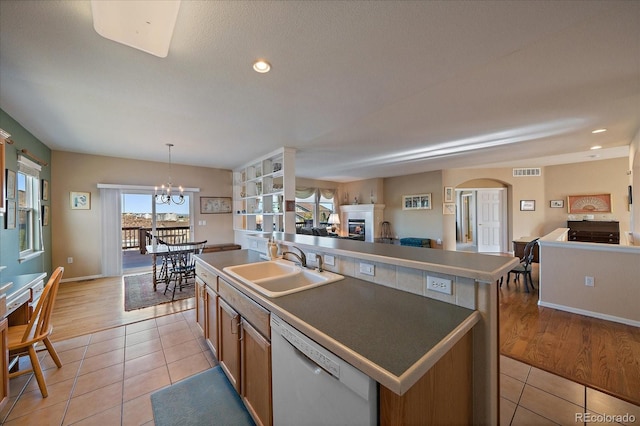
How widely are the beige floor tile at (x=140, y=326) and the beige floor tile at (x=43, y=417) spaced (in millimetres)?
1061

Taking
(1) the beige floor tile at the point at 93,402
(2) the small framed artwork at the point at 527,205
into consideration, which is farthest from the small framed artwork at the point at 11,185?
(2) the small framed artwork at the point at 527,205

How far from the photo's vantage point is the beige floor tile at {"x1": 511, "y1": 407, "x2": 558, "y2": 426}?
4.97 feet

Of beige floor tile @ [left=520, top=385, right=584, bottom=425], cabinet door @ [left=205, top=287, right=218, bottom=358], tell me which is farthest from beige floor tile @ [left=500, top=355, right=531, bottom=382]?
cabinet door @ [left=205, top=287, right=218, bottom=358]

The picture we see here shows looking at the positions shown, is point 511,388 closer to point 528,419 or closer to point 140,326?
point 528,419

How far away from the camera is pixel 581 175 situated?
5988mm

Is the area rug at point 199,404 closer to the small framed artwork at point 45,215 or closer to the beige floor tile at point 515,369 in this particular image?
the beige floor tile at point 515,369

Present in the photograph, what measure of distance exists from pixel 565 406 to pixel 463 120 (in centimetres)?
289

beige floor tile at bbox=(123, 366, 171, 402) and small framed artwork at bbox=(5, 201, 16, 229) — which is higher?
small framed artwork at bbox=(5, 201, 16, 229)

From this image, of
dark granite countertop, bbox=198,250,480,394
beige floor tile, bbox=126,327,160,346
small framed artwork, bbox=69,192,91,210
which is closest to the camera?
dark granite countertop, bbox=198,250,480,394

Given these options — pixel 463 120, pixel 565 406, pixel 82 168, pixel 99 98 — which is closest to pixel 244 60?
pixel 99 98

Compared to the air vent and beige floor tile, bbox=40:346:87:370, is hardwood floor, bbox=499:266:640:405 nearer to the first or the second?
beige floor tile, bbox=40:346:87:370

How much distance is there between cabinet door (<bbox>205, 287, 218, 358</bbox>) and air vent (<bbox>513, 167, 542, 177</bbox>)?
26.3ft

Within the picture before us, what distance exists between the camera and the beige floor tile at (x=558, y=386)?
1.71m

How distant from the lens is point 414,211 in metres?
7.71
